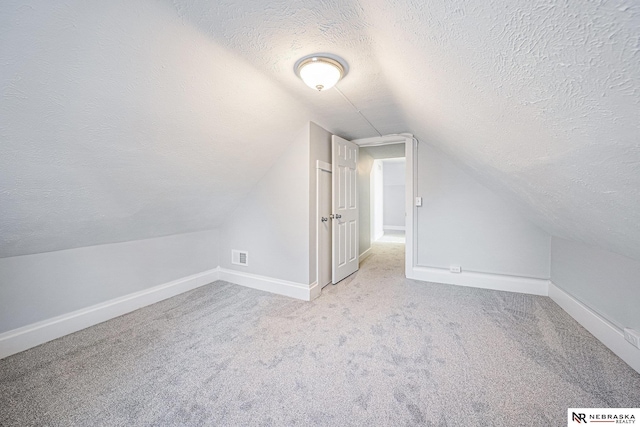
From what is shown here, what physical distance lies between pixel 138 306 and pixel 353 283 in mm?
2432

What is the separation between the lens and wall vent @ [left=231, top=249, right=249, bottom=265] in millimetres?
3180

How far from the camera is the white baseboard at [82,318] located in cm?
183

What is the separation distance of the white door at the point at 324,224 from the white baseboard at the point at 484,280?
1223 mm

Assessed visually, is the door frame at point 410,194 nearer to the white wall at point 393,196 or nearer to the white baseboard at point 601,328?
the white baseboard at point 601,328

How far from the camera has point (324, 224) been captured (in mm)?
2953

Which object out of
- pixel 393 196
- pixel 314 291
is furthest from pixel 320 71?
pixel 393 196

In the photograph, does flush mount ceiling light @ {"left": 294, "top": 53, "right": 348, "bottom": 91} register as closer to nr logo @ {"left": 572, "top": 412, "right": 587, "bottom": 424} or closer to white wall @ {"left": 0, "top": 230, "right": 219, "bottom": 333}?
nr logo @ {"left": 572, "top": 412, "right": 587, "bottom": 424}

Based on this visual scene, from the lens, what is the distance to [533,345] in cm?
183

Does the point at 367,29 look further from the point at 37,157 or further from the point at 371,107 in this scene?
the point at 37,157

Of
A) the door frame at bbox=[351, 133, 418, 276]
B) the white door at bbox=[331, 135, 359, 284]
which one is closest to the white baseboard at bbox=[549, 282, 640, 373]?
the door frame at bbox=[351, 133, 418, 276]

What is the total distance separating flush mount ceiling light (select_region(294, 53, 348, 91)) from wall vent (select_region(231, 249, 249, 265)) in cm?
229

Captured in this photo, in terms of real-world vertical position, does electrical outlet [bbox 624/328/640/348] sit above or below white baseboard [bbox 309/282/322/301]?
above

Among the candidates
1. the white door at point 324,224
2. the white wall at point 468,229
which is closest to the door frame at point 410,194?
the white wall at point 468,229

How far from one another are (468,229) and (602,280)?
1292 mm
